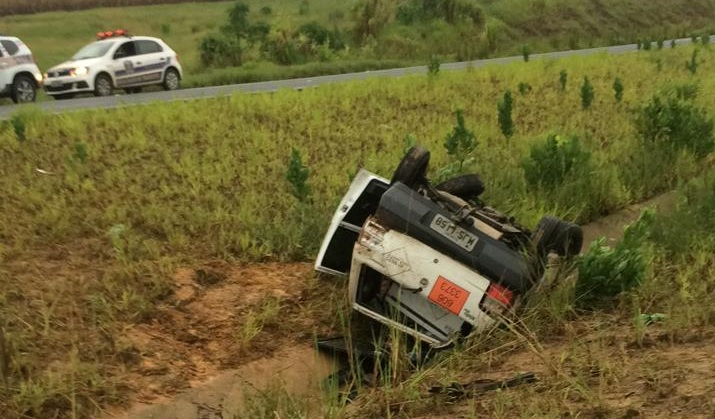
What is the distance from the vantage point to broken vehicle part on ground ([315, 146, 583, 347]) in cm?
482

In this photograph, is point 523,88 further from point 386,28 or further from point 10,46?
point 386,28

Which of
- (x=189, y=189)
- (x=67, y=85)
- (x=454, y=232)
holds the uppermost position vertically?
(x=454, y=232)

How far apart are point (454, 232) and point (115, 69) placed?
1579 cm

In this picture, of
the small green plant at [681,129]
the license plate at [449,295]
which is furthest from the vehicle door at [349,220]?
the small green plant at [681,129]

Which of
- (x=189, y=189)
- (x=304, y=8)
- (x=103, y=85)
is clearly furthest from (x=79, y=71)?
(x=304, y=8)

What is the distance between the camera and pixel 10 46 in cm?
1745

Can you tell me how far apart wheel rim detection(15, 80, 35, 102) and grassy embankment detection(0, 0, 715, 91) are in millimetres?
4124

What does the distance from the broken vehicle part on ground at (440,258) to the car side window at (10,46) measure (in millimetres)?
14664

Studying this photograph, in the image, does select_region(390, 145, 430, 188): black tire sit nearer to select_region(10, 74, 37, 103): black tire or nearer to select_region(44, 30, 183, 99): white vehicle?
select_region(10, 74, 37, 103): black tire

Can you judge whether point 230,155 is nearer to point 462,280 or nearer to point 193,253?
point 193,253

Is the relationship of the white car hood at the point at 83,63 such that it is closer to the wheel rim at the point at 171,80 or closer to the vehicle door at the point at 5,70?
the vehicle door at the point at 5,70

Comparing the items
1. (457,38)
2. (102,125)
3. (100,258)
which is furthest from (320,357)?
(457,38)

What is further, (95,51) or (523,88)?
(95,51)

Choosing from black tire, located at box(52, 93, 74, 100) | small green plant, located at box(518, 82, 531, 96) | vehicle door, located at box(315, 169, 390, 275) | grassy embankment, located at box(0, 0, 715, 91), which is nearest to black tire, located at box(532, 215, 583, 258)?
vehicle door, located at box(315, 169, 390, 275)
